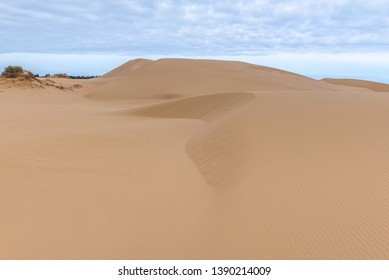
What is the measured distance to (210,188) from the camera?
546 centimetres

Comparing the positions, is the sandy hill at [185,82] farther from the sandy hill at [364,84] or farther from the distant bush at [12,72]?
the sandy hill at [364,84]

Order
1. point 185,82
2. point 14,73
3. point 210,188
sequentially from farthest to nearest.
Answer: point 185,82 → point 14,73 → point 210,188

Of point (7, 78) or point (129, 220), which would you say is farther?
point (7, 78)

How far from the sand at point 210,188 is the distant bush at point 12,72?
18.1 m

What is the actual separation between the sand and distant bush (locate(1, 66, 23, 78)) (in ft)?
59.4

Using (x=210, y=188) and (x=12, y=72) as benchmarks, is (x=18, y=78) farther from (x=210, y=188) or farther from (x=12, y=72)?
(x=210, y=188)

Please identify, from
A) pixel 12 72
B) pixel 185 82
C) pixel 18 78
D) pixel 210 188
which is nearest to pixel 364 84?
pixel 185 82

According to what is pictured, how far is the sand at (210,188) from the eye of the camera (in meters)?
3.58

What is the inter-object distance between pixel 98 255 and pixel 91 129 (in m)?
6.16

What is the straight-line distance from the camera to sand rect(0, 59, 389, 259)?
3.58m

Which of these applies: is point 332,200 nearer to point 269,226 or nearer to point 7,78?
point 269,226

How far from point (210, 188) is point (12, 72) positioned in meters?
24.4
